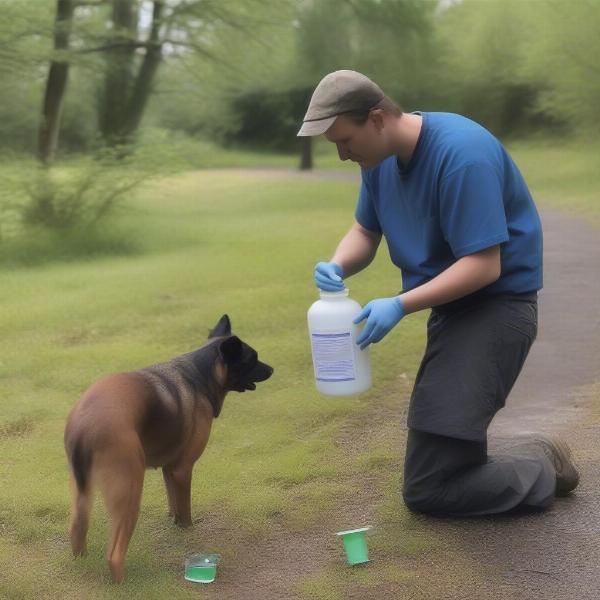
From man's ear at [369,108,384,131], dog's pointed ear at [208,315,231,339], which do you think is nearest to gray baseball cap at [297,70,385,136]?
man's ear at [369,108,384,131]

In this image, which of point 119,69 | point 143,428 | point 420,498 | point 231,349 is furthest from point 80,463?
point 119,69

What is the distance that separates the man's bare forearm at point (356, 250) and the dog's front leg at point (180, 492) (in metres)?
1.23

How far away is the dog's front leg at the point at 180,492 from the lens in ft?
13.2

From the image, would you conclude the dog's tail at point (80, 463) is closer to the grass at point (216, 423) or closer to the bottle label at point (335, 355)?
the grass at point (216, 423)

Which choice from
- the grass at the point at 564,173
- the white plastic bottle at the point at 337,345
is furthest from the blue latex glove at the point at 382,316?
the grass at the point at 564,173

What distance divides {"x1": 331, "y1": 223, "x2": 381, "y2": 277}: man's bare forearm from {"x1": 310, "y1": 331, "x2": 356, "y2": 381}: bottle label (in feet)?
1.60

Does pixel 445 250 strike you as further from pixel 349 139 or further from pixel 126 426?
pixel 126 426

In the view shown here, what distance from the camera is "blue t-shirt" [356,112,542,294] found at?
151 inches

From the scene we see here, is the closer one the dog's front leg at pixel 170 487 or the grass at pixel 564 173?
the dog's front leg at pixel 170 487

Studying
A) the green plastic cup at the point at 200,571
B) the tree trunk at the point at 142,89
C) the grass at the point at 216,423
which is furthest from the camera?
the tree trunk at the point at 142,89

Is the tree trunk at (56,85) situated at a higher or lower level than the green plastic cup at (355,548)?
higher

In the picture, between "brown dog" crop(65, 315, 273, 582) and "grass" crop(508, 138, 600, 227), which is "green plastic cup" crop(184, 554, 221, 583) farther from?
"grass" crop(508, 138, 600, 227)

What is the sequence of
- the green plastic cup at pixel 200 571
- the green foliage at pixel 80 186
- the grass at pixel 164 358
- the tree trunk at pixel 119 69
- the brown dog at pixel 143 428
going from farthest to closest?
the tree trunk at pixel 119 69, the green foliage at pixel 80 186, the grass at pixel 164 358, the green plastic cup at pixel 200 571, the brown dog at pixel 143 428

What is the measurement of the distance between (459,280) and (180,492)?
1480 mm
